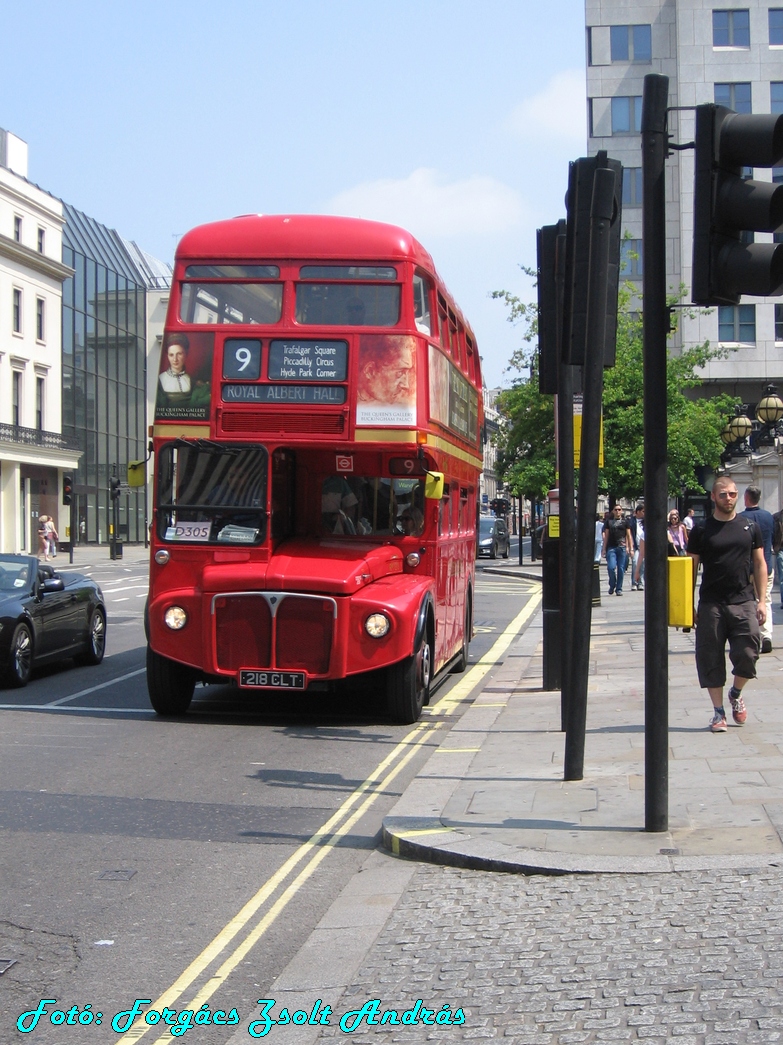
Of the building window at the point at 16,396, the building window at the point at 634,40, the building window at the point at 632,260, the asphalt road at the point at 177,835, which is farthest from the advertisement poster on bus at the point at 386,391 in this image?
the building window at the point at 634,40

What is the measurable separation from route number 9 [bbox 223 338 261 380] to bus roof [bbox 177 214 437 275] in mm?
787

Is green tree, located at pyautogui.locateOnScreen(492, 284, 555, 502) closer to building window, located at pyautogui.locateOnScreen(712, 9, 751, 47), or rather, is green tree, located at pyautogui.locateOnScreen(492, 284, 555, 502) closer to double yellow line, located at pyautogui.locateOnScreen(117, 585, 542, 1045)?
building window, located at pyautogui.locateOnScreen(712, 9, 751, 47)

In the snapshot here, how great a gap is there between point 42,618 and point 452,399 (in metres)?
5.11

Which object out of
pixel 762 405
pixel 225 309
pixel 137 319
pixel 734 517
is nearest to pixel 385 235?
pixel 225 309

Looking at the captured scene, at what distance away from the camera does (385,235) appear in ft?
38.9

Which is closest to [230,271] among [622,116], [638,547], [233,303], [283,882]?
[233,303]

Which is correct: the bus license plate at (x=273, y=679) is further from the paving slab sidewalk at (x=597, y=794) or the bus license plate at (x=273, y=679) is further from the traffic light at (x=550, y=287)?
the traffic light at (x=550, y=287)

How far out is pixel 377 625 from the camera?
36.3 feet

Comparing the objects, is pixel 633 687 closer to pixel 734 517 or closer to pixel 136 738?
pixel 734 517

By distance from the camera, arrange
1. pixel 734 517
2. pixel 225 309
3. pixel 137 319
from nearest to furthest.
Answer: pixel 734 517
pixel 225 309
pixel 137 319

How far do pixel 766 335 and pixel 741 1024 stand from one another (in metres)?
59.0

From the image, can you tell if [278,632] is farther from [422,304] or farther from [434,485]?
[422,304]

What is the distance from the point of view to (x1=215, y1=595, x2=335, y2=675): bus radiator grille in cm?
1109

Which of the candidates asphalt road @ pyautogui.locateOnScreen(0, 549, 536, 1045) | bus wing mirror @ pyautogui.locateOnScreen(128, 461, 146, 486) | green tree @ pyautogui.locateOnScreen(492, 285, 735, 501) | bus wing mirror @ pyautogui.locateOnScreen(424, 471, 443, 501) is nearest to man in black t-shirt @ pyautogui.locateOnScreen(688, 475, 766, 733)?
asphalt road @ pyautogui.locateOnScreen(0, 549, 536, 1045)
